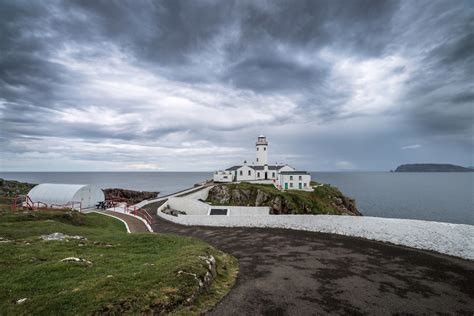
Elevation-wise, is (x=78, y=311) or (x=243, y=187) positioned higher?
(x=243, y=187)

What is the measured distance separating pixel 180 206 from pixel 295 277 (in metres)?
21.4

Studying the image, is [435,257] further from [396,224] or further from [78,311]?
[78,311]

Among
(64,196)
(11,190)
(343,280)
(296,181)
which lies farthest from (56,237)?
(11,190)

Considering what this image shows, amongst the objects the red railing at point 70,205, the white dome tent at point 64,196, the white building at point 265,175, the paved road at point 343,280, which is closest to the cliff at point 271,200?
the white building at point 265,175

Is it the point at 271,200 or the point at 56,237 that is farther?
the point at 271,200

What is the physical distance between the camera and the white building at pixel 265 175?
49.1 meters

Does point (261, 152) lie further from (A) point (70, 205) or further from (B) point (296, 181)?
(A) point (70, 205)

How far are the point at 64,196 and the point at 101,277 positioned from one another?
2431 centimetres

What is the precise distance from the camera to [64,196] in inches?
1088

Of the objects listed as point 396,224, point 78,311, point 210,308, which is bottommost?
point 210,308

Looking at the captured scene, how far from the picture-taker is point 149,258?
11352 mm

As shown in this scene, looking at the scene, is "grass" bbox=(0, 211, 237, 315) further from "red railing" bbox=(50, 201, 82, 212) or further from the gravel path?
"red railing" bbox=(50, 201, 82, 212)

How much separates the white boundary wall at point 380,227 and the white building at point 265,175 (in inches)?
1064

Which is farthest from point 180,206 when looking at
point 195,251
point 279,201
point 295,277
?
point 295,277
